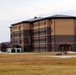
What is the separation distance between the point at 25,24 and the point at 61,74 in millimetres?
135925

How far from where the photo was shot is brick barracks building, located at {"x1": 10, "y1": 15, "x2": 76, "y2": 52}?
446 feet

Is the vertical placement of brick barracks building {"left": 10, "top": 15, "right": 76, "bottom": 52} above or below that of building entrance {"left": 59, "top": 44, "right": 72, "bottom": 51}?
above

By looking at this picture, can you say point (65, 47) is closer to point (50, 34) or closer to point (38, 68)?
point (50, 34)

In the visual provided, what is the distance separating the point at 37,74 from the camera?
29.0 metres

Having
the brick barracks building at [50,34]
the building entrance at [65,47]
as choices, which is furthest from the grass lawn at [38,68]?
the building entrance at [65,47]

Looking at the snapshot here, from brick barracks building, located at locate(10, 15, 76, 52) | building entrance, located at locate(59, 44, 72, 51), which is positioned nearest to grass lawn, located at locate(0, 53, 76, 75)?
brick barracks building, located at locate(10, 15, 76, 52)

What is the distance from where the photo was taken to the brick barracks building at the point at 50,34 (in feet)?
446

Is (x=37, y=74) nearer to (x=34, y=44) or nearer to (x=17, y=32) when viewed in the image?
(x=34, y=44)

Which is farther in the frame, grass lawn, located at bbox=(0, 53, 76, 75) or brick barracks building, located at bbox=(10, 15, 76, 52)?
brick barracks building, located at bbox=(10, 15, 76, 52)

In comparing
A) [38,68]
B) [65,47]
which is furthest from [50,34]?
[38,68]

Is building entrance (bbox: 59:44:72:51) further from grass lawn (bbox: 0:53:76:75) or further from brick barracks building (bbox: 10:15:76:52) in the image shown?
grass lawn (bbox: 0:53:76:75)

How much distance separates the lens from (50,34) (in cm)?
14262

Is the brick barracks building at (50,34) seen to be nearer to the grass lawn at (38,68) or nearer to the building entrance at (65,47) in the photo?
the building entrance at (65,47)

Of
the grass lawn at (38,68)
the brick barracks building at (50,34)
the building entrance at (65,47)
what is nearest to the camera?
the grass lawn at (38,68)
